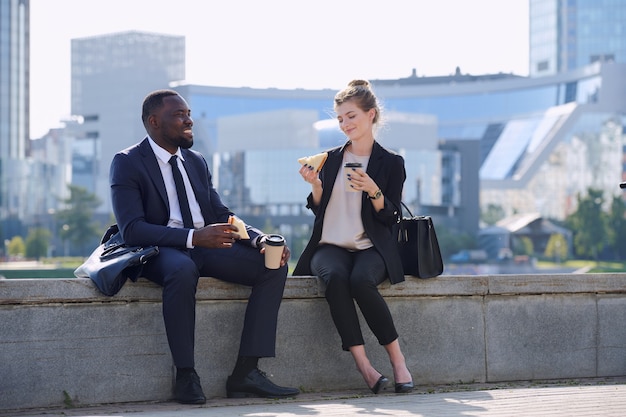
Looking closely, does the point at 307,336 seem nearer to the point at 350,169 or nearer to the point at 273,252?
the point at 273,252

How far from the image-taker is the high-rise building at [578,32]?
152 m

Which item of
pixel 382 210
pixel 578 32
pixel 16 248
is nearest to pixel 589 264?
pixel 16 248

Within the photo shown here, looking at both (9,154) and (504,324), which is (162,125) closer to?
(504,324)

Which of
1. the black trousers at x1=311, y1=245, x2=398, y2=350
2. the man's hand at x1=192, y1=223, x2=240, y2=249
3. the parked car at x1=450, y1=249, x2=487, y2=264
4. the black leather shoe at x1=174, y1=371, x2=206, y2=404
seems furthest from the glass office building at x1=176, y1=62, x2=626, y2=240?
the black leather shoe at x1=174, y1=371, x2=206, y2=404

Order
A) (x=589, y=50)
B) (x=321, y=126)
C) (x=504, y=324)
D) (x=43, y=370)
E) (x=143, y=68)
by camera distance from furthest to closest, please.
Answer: (x=589, y=50)
(x=143, y=68)
(x=321, y=126)
(x=504, y=324)
(x=43, y=370)

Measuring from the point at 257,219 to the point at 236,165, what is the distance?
650cm

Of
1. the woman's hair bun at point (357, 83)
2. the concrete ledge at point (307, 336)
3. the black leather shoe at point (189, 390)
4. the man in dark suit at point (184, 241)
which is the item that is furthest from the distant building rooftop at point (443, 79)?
the black leather shoe at point (189, 390)

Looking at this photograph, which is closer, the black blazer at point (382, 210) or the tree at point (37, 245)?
the black blazer at point (382, 210)

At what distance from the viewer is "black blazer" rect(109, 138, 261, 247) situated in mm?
5734

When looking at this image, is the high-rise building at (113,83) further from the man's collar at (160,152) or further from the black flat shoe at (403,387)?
the black flat shoe at (403,387)

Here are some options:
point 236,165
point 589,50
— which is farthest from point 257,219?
point 589,50

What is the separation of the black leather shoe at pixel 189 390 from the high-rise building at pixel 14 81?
109910 mm

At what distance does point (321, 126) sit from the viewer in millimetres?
113000

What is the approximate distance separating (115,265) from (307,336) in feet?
4.24
